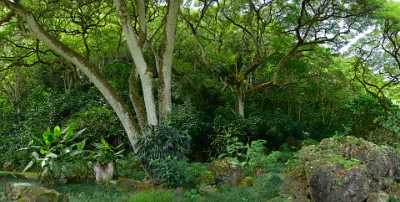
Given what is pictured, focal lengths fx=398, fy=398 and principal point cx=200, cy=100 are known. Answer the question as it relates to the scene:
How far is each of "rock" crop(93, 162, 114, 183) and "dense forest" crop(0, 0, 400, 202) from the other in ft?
0.06

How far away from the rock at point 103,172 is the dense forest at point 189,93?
2cm

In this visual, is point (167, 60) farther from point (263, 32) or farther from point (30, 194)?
point (30, 194)

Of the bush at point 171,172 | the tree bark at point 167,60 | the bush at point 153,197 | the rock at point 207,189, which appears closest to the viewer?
the bush at point 153,197

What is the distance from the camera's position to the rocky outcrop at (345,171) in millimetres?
5008

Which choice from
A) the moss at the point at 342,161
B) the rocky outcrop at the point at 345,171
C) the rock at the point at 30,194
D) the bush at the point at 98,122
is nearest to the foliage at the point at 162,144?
the rocky outcrop at the point at 345,171

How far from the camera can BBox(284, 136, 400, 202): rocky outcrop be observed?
5.01 m

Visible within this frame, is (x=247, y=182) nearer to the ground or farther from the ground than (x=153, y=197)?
nearer to the ground

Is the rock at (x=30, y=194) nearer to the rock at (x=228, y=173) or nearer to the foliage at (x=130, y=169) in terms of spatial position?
the rock at (x=228, y=173)

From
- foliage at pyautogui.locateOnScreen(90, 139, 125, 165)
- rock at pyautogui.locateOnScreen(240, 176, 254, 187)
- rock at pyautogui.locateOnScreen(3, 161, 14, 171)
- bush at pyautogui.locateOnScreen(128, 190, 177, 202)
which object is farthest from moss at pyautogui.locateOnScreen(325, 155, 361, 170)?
rock at pyautogui.locateOnScreen(3, 161, 14, 171)

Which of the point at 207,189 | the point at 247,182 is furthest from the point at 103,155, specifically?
the point at 247,182

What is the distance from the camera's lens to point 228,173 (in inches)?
299

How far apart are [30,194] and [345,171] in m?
3.78

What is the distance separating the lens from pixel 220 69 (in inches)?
493

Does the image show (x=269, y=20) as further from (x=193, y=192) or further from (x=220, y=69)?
(x=193, y=192)
